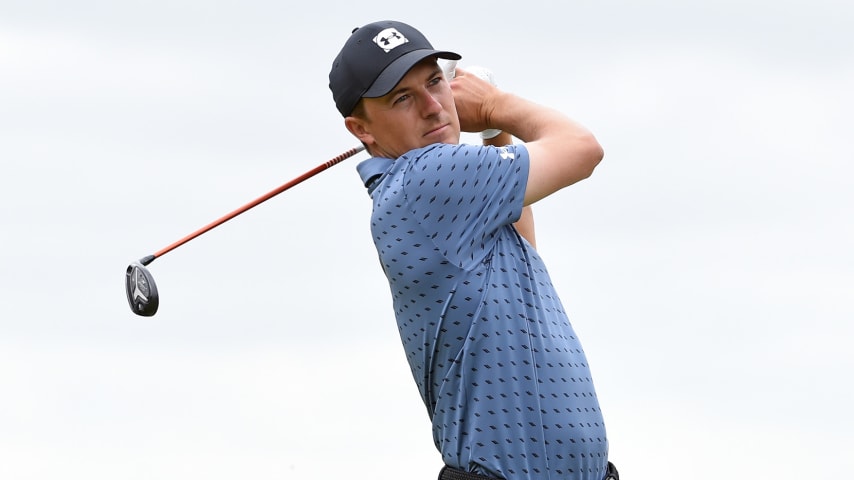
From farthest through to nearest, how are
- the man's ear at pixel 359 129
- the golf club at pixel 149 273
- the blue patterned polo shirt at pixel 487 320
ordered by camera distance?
1. the golf club at pixel 149 273
2. the man's ear at pixel 359 129
3. the blue patterned polo shirt at pixel 487 320

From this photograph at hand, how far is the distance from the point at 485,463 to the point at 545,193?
40.3 inches

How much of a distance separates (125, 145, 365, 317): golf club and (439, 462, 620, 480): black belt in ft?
5.08

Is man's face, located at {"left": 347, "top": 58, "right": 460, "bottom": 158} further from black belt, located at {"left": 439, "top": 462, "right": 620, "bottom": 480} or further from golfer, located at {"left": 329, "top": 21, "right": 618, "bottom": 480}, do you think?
black belt, located at {"left": 439, "top": 462, "right": 620, "bottom": 480}

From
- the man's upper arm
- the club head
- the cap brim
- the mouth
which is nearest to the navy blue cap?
the cap brim

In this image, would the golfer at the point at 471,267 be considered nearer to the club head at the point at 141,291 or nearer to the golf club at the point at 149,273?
the golf club at the point at 149,273

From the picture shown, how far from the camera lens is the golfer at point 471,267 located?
180 inches

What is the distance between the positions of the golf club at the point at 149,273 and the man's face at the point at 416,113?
0.73 metres

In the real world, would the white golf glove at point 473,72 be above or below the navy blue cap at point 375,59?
below

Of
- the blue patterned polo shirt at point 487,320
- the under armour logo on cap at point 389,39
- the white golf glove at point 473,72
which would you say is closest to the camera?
the blue patterned polo shirt at point 487,320

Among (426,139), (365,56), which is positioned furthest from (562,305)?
(365,56)

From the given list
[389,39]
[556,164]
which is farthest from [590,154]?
[389,39]

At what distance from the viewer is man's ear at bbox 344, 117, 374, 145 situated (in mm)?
5016

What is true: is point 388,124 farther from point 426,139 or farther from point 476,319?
point 476,319

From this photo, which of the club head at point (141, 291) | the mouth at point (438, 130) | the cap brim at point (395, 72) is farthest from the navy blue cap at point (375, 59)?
the club head at point (141, 291)
